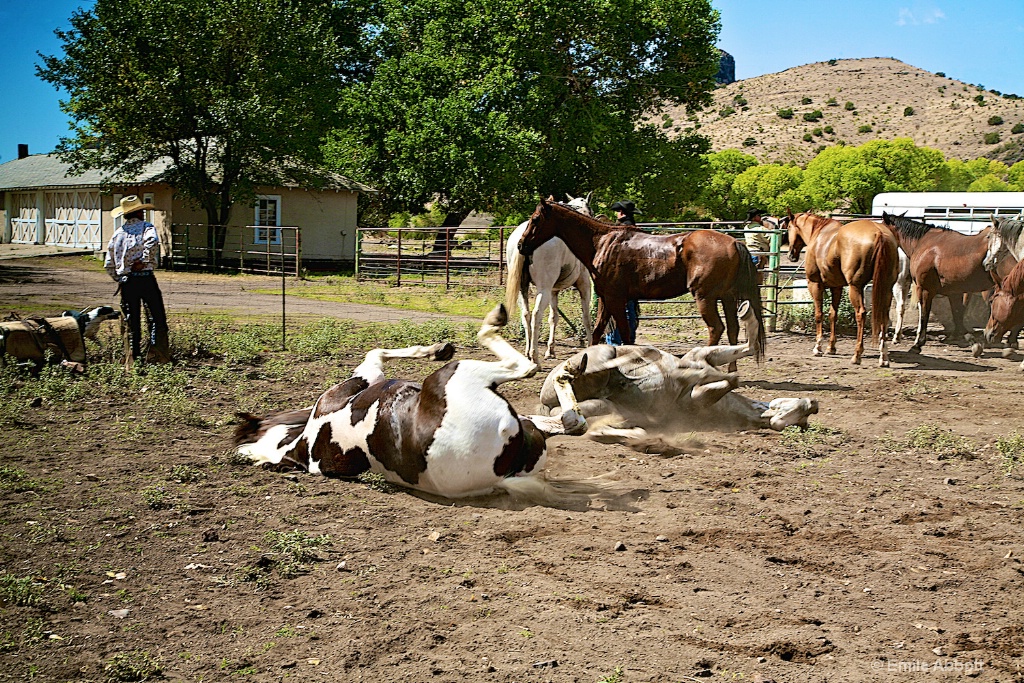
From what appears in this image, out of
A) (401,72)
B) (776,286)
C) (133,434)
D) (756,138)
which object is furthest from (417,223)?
(756,138)

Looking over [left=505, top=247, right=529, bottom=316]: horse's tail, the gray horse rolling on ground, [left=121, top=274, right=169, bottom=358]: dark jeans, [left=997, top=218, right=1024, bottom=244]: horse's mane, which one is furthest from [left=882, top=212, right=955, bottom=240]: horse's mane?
[left=121, top=274, right=169, bottom=358]: dark jeans

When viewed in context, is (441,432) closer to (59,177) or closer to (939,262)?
(939,262)

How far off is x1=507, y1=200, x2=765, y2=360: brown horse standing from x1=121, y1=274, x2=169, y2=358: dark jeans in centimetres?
Answer: 410

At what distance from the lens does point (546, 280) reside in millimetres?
11234

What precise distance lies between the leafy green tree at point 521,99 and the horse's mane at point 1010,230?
18.3m

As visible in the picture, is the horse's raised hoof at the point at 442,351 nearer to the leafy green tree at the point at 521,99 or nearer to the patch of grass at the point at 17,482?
the patch of grass at the point at 17,482

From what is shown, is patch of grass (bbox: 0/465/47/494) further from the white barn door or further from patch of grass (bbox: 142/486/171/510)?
the white barn door

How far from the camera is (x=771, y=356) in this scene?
1201cm

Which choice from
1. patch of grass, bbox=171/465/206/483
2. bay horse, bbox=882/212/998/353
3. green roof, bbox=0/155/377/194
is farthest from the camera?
green roof, bbox=0/155/377/194

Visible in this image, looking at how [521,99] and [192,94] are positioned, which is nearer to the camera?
[192,94]

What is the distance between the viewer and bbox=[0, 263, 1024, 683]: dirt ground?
125 inches

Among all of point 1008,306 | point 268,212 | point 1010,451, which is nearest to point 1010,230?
point 1008,306

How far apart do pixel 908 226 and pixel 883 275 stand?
2.54 m

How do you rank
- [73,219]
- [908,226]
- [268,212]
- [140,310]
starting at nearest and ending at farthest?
[140,310]
[908,226]
[268,212]
[73,219]
